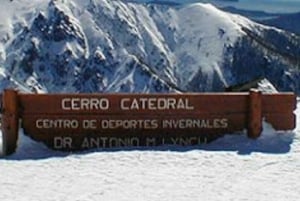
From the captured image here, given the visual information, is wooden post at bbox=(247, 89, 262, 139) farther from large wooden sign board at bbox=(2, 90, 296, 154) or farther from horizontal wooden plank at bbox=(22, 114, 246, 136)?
horizontal wooden plank at bbox=(22, 114, 246, 136)

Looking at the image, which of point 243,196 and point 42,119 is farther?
point 42,119

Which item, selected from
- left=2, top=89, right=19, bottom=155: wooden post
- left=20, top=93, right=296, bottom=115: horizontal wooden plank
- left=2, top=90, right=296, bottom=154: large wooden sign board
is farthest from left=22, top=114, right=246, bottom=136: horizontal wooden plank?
left=2, top=89, right=19, bottom=155: wooden post

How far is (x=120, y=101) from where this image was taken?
47.4ft

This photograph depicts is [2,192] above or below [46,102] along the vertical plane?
below

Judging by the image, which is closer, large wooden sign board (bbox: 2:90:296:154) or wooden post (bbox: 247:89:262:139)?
large wooden sign board (bbox: 2:90:296:154)

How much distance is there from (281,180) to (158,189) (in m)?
1.95

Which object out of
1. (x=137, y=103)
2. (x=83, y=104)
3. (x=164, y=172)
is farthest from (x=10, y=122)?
(x=164, y=172)

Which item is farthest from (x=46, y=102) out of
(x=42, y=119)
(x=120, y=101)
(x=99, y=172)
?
(x=99, y=172)

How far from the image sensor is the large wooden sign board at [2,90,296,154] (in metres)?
14.3

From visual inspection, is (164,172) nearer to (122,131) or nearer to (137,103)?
(122,131)

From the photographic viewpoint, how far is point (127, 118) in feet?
47.4

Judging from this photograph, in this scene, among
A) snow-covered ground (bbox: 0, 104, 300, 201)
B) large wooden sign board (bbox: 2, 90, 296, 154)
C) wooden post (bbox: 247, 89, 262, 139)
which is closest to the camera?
snow-covered ground (bbox: 0, 104, 300, 201)

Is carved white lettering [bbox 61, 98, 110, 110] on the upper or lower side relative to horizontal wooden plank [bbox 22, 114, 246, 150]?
upper

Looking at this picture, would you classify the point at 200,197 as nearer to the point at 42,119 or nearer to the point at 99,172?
the point at 99,172
